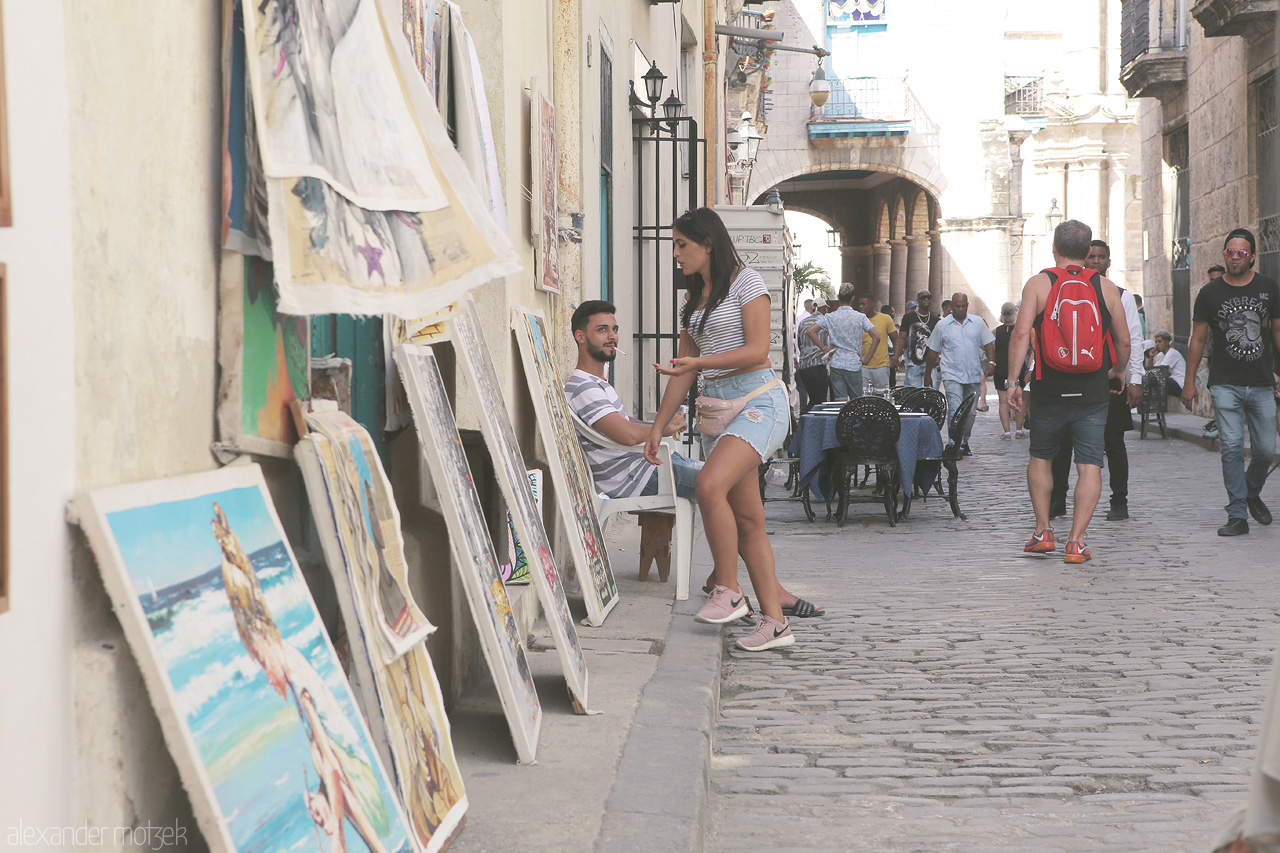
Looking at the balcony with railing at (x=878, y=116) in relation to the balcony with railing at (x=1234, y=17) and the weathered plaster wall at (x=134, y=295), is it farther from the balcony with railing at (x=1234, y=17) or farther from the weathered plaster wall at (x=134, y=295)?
the weathered plaster wall at (x=134, y=295)

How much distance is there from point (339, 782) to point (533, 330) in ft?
11.4

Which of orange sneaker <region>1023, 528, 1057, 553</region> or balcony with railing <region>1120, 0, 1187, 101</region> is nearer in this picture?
orange sneaker <region>1023, 528, 1057, 553</region>

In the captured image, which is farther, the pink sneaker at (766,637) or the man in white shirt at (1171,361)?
the man in white shirt at (1171,361)

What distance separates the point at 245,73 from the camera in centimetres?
259

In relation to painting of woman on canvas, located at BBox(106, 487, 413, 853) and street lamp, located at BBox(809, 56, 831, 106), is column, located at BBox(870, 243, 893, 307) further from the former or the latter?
painting of woman on canvas, located at BBox(106, 487, 413, 853)

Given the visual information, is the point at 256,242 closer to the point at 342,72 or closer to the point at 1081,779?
the point at 342,72

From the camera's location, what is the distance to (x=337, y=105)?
9.01ft

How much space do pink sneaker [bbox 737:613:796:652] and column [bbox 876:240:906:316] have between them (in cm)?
3577

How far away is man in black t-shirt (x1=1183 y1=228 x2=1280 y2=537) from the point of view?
8703mm

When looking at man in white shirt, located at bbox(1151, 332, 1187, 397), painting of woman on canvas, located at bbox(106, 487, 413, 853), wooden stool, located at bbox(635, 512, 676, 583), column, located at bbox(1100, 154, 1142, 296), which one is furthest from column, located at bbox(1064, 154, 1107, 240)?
painting of woman on canvas, located at bbox(106, 487, 413, 853)

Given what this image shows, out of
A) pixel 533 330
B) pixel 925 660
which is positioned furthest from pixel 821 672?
pixel 533 330

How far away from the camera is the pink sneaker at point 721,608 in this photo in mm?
5504

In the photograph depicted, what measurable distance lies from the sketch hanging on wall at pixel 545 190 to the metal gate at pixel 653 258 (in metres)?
3.98

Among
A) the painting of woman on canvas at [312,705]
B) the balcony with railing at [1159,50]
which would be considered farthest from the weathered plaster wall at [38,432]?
the balcony with railing at [1159,50]
